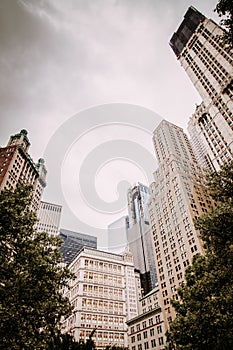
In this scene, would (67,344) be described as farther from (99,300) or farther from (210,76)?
(99,300)

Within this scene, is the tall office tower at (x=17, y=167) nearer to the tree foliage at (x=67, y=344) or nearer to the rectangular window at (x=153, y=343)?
the rectangular window at (x=153, y=343)

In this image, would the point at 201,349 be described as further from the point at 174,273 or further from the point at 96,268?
the point at 96,268

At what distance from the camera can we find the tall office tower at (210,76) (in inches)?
2093

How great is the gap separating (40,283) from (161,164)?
82475 millimetres

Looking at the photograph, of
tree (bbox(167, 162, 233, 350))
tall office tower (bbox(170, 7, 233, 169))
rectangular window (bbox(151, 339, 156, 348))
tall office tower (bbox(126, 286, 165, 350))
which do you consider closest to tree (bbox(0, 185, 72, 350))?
tree (bbox(167, 162, 233, 350))

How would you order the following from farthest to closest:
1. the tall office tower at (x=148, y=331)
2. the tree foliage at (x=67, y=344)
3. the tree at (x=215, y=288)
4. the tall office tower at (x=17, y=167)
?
the tall office tower at (x=17, y=167) < the tall office tower at (x=148, y=331) < the tree at (x=215, y=288) < the tree foliage at (x=67, y=344)

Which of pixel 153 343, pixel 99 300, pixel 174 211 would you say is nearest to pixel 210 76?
pixel 174 211

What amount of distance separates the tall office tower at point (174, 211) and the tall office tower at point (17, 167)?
165ft

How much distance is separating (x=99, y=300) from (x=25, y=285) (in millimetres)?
61650

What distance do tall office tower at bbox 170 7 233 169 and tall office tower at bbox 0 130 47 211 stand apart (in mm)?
61570

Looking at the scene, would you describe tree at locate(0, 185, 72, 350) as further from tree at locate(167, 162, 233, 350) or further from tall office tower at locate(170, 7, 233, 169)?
tall office tower at locate(170, 7, 233, 169)

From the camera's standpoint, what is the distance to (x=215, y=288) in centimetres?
1973

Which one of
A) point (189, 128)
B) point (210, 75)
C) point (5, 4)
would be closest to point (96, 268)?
point (210, 75)

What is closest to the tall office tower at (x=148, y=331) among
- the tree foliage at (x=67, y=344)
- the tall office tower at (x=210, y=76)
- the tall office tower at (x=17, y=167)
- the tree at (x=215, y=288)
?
the tall office tower at (x=210, y=76)
